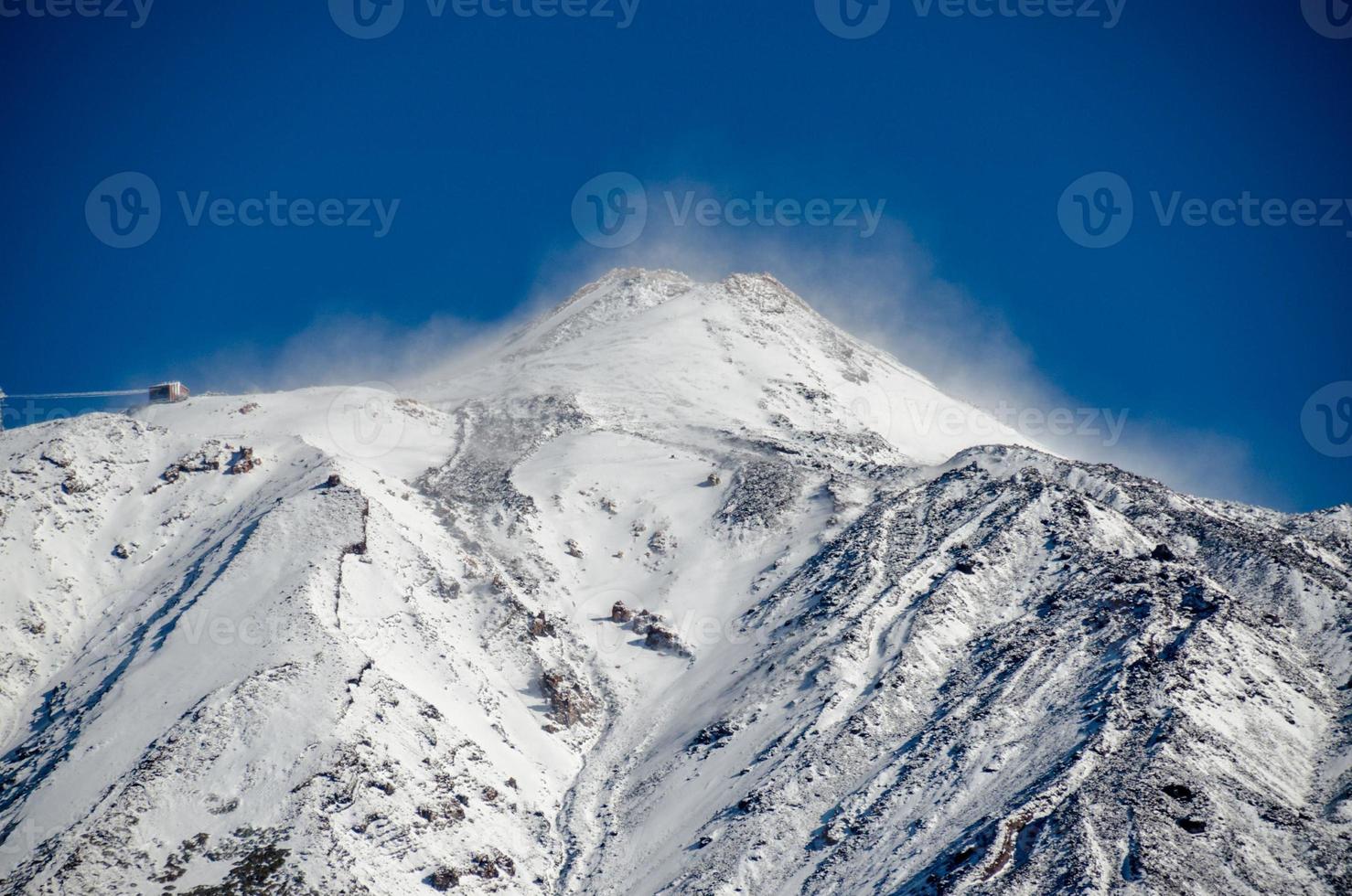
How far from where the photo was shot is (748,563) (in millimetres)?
84125

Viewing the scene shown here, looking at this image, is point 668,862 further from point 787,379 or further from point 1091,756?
point 787,379

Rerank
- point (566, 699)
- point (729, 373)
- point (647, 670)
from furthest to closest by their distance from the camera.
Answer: point (729, 373), point (647, 670), point (566, 699)

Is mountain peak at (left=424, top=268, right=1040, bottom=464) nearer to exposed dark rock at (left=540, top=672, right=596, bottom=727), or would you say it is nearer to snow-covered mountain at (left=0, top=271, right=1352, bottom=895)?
snow-covered mountain at (left=0, top=271, right=1352, bottom=895)

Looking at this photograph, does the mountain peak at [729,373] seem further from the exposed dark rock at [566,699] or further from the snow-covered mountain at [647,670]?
the exposed dark rock at [566,699]

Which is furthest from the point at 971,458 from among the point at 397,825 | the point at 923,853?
the point at 397,825

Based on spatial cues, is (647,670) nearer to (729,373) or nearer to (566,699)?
(566,699)

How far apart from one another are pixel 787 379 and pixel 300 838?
84.4m

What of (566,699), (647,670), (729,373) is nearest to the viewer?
(566,699)

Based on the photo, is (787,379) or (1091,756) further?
(787,379)

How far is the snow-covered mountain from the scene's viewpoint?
167ft

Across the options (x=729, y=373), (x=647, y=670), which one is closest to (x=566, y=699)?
(x=647, y=670)

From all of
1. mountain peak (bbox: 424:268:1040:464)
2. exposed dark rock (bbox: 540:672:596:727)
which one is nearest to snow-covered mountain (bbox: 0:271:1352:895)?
exposed dark rock (bbox: 540:672:596:727)

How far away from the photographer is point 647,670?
73.9 meters

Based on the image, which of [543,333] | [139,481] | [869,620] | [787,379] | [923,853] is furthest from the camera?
[543,333]
